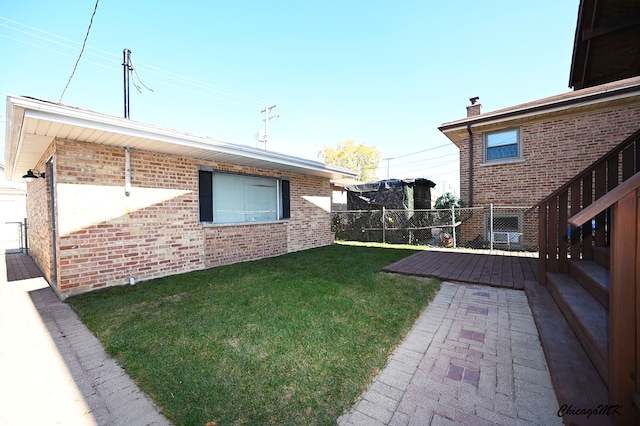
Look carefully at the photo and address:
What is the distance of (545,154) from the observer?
7.34 meters

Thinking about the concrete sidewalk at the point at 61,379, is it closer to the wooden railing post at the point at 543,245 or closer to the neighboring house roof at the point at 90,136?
the neighboring house roof at the point at 90,136

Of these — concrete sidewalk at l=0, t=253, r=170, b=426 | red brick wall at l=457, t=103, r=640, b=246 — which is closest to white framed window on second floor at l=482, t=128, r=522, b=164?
red brick wall at l=457, t=103, r=640, b=246

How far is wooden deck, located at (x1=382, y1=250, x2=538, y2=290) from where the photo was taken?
4.47 metres

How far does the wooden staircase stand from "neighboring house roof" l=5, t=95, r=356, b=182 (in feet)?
16.8

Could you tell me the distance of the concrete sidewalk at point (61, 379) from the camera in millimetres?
1698

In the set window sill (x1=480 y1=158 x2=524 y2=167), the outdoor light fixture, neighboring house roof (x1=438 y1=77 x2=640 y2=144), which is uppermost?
neighboring house roof (x1=438 y1=77 x2=640 y2=144)

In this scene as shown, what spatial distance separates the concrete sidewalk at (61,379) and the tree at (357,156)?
103 feet

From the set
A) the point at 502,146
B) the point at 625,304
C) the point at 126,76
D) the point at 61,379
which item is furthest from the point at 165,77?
the point at 625,304

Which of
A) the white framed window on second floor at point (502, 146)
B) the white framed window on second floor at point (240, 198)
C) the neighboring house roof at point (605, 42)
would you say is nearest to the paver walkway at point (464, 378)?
the neighboring house roof at point (605, 42)

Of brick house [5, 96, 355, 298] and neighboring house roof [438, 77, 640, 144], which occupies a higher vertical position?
neighboring house roof [438, 77, 640, 144]

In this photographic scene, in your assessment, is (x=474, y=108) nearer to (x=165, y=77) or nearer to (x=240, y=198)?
(x=240, y=198)

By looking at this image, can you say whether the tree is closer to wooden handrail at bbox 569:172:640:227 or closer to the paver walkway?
the paver walkway

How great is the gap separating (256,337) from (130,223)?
12.0 feet

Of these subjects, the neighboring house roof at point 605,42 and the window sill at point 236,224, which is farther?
the window sill at point 236,224
